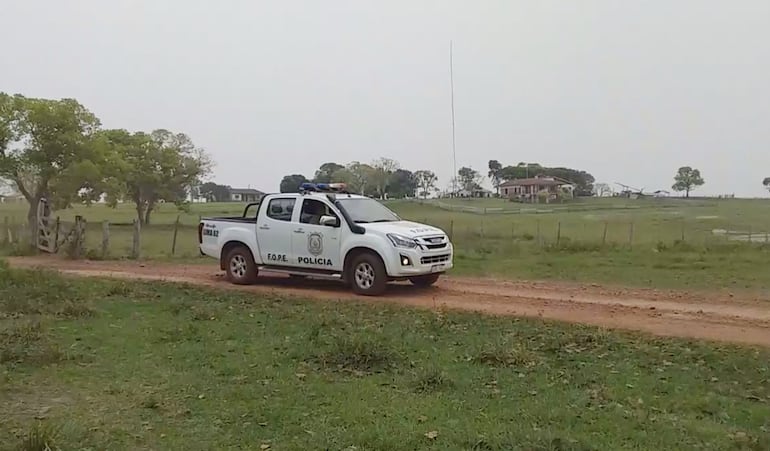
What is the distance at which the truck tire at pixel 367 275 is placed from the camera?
12.5m

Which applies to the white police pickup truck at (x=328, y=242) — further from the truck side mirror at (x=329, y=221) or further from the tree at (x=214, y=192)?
the tree at (x=214, y=192)

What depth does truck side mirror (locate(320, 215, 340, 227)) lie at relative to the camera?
13094 mm

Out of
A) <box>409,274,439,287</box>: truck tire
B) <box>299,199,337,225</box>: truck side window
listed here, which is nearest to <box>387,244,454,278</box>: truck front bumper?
<box>409,274,439,287</box>: truck tire

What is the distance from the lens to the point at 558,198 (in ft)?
148

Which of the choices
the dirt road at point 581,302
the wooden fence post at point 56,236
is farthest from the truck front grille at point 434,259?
the wooden fence post at point 56,236

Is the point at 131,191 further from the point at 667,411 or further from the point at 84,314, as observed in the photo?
the point at 667,411

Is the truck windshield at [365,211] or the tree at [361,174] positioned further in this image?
the tree at [361,174]

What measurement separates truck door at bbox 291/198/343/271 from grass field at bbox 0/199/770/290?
469 cm

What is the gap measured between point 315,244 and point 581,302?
4877 millimetres

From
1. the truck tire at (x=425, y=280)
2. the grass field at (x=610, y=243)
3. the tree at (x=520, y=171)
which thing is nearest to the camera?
the truck tire at (x=425, y=280)

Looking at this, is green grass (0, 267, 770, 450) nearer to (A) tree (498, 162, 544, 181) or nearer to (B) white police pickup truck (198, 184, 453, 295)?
(B) white police pickup truck (198, 184, 453, 295)

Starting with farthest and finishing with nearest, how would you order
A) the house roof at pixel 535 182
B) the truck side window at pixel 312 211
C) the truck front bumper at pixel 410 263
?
the house roof at pixel 535 182
the truck side window at pixel 312 211
the truck front bumper at pixel 410 263

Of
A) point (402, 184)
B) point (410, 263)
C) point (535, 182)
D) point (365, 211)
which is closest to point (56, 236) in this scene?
point (365, 211)

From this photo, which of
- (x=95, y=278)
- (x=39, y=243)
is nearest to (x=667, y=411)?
(x=95, y=278)
